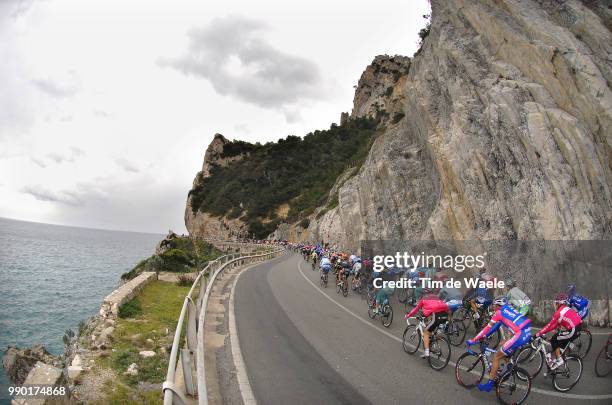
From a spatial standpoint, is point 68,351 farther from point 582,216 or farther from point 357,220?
point 357,220

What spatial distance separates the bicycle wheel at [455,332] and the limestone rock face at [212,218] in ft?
249

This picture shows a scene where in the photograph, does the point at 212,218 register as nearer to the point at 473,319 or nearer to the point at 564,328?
the point at 473,319

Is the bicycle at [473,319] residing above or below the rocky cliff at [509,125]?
below

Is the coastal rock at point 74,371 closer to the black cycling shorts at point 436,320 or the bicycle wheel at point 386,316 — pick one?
the black cycling shorts at point 436,320

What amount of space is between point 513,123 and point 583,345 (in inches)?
394

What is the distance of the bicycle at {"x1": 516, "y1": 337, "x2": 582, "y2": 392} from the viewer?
7.32 meters

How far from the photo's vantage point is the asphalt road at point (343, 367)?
6500mm

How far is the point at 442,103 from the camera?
925 inches

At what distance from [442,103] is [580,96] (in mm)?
8257

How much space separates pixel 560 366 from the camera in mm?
7430

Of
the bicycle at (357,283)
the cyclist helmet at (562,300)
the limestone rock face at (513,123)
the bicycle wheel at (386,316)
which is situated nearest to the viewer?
the cyclist helmet at (562,300)

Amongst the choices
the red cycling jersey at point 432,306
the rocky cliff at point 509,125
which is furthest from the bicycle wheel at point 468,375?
the rocky cliff at point 509,125

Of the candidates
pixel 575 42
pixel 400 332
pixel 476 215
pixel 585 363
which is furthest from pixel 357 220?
pixel 585 363

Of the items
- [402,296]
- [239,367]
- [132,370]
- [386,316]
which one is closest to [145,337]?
[132,370]
